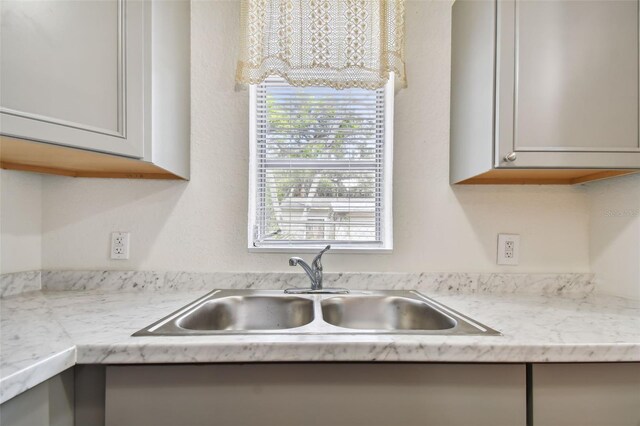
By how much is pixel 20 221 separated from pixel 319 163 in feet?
4.02

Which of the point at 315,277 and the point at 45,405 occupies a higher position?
the point at 315,277

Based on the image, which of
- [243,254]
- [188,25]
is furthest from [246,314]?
[188,25]

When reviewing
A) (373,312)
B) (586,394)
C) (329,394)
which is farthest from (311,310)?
(586,394)

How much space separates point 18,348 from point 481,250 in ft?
4.90

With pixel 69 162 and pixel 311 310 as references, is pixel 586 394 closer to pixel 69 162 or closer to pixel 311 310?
pixel 311 310

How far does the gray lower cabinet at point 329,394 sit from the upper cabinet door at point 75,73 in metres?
0.64

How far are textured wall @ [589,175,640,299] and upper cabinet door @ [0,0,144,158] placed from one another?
68.1 inches

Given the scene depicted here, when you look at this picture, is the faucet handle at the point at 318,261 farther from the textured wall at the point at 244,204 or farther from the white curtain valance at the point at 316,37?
the white curtain valance at the point at 316,37

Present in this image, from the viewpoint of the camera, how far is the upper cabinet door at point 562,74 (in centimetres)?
98

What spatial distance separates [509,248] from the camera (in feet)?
4.28

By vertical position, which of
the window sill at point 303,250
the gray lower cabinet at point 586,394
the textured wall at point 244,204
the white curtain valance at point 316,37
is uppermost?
the white curtain valance at point 316,37

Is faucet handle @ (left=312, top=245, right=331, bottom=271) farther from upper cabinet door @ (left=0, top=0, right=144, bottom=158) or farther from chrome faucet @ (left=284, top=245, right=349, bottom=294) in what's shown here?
upper cabinet door @ (left=0, top=0, right=144, bottom=158)

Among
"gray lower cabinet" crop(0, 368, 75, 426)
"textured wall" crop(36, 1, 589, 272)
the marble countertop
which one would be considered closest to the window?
"textured wall" crop(36, 1, 589, 272)

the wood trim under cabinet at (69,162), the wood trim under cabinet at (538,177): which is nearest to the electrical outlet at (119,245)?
the wood trim under cabinet at (69,162)
